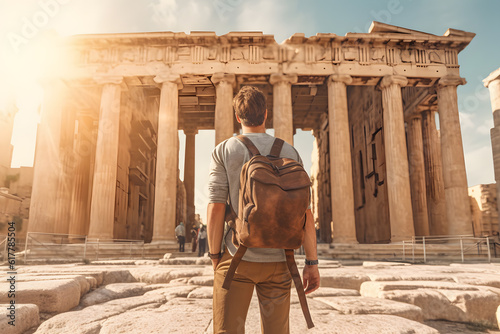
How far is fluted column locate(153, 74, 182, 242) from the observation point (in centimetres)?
1858

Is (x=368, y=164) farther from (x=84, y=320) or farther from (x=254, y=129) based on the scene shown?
(x=254, y=129)

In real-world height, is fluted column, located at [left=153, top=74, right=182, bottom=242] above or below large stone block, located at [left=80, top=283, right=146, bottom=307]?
above

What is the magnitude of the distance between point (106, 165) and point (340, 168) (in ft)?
36.5

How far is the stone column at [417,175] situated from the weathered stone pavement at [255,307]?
1679 cm

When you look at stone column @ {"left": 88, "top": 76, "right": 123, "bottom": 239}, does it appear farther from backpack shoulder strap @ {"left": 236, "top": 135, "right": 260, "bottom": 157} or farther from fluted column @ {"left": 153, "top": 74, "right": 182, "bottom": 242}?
backpack shoulder strap @ {"left": 236, "top": 135, "right": 260, "bottom": 157}

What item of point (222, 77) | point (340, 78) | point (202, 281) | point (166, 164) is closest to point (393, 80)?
point (340, 78)

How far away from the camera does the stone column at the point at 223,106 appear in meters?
19.3

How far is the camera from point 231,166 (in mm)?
2143

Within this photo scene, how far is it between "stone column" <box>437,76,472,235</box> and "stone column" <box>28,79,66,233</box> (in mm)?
18562

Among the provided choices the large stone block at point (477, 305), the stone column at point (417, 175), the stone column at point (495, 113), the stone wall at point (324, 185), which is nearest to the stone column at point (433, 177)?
the stone column at point (417, 175)

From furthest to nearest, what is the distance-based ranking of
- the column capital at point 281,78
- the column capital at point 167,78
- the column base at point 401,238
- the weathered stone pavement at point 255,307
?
1. the column capital at point 167,78
2. the column capital at point 281,78
3. the column base at point 401,238
4. the weathered stone pavement at point 255,307

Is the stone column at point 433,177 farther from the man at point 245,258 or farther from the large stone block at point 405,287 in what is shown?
the man at point 245,258

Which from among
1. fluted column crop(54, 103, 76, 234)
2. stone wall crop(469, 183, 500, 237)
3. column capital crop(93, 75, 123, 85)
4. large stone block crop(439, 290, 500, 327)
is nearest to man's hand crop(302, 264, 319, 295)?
large stone block crop(439, 290, 500, 327)

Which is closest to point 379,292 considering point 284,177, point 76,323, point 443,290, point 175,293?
point 443,290
